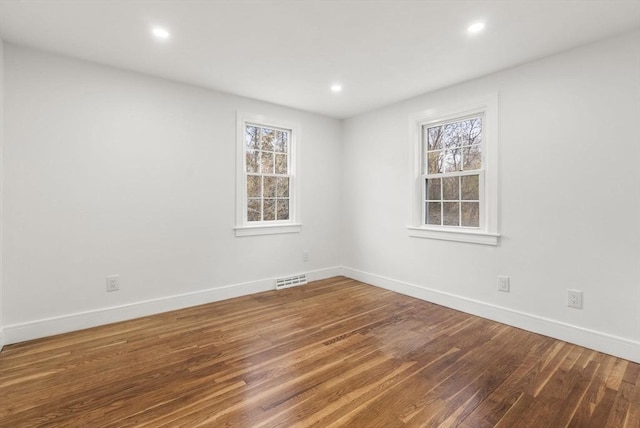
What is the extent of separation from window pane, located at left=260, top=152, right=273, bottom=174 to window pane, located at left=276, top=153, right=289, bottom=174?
0.10 meters

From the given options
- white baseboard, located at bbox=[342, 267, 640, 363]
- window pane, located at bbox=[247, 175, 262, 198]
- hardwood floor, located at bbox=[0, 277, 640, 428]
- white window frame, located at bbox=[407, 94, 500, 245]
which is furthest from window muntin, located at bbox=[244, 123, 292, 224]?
white baseboard, located at bbox=[342, 267, 640, 363]

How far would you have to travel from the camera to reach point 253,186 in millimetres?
4184

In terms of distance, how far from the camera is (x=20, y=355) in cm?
246

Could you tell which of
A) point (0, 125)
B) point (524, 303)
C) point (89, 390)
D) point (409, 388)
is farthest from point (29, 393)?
point (524, 303)

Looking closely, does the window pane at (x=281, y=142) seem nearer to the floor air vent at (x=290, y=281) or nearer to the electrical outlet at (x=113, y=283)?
the floor air vent at (x=290, y=281)

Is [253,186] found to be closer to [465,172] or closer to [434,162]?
[434,162]

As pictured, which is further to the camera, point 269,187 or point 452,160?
point 269,187

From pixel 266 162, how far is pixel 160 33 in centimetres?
203

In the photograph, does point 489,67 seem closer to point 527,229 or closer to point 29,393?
point 527,229

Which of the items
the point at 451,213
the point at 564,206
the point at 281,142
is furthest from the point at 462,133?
the point at 281,142

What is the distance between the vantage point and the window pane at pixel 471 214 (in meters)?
3.43

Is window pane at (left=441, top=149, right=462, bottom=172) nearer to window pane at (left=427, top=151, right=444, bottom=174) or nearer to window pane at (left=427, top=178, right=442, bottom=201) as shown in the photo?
window pane at (left=427, top=151, right=444, bottom=174)

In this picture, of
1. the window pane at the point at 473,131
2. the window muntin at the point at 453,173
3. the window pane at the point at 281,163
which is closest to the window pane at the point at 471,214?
the window muntin at the point at 453,173

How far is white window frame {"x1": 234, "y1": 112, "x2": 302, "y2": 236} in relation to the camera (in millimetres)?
3963
